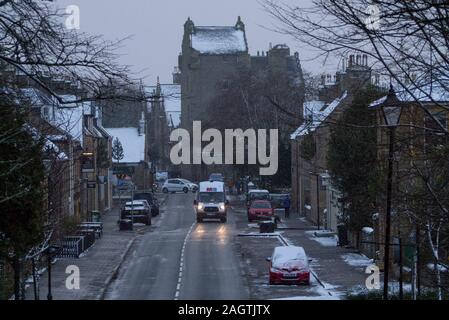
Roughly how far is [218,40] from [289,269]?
279 feet

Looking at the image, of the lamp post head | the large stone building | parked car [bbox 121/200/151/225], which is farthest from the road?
the large stone building

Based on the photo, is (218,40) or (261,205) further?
(218,40)

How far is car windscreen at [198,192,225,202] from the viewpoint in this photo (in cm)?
5938

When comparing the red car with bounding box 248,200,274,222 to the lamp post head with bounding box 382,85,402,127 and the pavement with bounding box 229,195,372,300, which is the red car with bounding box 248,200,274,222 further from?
the lamp post head with bounding box 382,85,402,127

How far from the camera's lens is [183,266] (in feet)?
119

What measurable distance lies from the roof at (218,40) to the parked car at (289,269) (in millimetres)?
81965

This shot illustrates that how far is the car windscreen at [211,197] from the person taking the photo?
195ft

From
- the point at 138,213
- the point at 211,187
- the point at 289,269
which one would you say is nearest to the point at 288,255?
the point at 289,269

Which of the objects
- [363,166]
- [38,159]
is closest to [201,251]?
[363,166]

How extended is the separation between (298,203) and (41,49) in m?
58.9

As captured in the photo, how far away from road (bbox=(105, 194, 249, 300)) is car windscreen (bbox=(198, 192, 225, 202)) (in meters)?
1.93

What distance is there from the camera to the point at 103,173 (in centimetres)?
7350

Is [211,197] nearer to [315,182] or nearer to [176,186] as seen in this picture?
[315,182]

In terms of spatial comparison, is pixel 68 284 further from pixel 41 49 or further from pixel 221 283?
pixel 41 49
